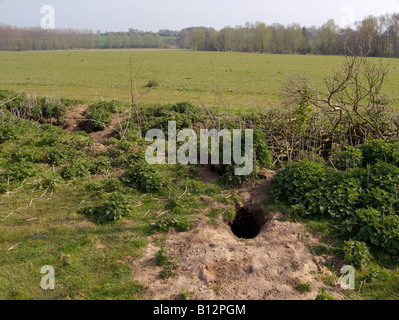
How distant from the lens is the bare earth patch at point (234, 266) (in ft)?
13.8

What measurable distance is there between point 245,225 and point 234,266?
1729 millimetres

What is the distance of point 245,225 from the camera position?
20.6 ft

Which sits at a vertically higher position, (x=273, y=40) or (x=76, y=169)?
(x=273, y=40)

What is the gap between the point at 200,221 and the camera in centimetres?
566

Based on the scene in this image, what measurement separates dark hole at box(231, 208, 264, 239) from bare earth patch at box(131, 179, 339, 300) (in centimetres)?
63

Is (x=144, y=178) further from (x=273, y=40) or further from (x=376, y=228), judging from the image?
(x=273, y=40)

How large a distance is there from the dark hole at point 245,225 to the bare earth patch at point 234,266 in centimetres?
63

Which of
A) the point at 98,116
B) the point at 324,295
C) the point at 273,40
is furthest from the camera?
the point at 273,40

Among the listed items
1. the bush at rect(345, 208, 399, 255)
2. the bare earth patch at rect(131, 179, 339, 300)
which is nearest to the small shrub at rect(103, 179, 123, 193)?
the bare earth patch at rect(131, 179, 339, 300)

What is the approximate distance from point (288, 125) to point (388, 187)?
2.96m

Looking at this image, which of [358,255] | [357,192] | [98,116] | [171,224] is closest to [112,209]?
[171,224]

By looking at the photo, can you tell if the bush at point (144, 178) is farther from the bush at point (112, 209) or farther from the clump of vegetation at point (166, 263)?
the clump of vegetation at point (166, 263)

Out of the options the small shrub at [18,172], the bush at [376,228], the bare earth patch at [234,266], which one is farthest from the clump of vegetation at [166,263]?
the small shrub at [18,172]

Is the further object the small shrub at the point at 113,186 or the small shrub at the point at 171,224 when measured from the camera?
the small shrub at the point at 113,186
